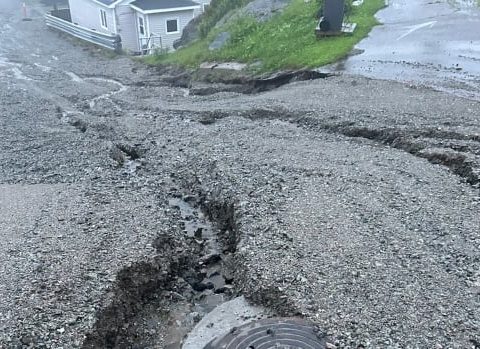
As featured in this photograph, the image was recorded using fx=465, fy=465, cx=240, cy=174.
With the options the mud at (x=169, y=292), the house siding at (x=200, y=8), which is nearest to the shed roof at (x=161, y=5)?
the house siding at (x=200, y=8)

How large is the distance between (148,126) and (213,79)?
6.57 m

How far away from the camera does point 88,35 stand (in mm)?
36531

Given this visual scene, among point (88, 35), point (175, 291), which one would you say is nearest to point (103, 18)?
point (88, 35)

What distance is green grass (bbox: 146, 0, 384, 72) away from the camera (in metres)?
19.6

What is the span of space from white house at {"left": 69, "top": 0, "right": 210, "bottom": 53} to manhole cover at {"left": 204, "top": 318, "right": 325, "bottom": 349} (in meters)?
29.6

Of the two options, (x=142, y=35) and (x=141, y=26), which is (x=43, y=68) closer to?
(x=142, y=35)

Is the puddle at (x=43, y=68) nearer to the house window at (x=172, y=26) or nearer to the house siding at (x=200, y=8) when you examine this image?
the house window at (x=172, y=26)

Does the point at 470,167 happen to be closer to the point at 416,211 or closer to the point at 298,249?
the point at 416,211

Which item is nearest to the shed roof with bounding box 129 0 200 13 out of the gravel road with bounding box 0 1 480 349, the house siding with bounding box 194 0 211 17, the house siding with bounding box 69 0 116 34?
the house siding with bounding box 194 0 211 17

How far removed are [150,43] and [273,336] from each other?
3090cm

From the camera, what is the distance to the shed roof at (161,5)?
109 feet

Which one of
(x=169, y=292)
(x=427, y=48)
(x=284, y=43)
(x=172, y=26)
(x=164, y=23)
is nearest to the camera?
(x=169, y=292)

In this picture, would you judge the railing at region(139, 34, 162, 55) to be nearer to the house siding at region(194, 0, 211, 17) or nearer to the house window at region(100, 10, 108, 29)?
the house siding at region(194, 0, 211, 17)

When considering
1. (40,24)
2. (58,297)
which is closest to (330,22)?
(58,297)
